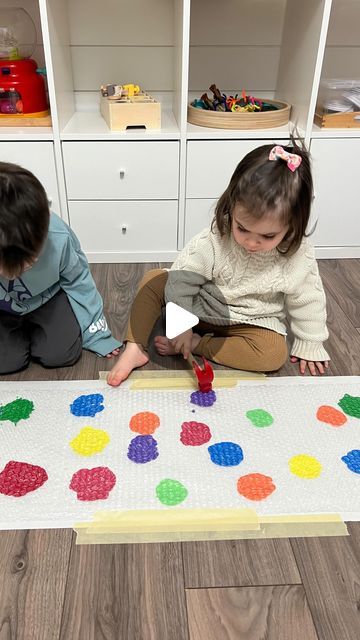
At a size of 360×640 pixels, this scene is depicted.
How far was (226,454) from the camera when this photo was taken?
2.82 feet

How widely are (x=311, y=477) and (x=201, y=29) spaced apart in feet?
4.31

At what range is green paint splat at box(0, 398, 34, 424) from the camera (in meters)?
0.93

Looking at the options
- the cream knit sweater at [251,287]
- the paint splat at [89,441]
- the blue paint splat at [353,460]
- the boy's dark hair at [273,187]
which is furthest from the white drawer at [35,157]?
the blue paint splat at [353,460]

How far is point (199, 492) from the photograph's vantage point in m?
0.80

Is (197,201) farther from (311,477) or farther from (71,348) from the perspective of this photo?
(311,477)

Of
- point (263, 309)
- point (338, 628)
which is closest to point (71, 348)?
point (263, 309)

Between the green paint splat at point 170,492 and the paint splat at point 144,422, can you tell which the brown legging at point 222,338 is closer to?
the paint splat at point 144,422

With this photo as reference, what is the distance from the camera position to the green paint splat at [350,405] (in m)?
0.97

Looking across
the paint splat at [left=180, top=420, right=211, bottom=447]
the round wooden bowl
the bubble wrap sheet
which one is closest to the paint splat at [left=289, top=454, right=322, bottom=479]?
the bubble wrap sheet

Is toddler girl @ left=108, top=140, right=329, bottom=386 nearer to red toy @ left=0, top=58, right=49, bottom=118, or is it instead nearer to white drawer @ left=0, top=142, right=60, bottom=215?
white drawer @ left=0, top=142, right=60, bottom=215

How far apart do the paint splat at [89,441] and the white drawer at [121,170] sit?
76cm

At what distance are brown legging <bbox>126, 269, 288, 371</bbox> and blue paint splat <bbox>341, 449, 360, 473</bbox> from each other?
0.78 ft
